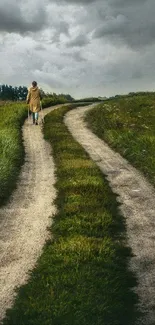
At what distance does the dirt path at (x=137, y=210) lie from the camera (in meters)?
8.41

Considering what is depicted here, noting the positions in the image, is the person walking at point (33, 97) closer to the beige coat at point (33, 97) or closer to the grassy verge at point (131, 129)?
the beige coat at point (33, 97)

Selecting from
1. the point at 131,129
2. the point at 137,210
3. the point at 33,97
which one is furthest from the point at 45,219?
the point at 33,97

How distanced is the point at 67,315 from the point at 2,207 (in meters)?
7.22

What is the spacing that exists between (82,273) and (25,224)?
13.3 ft

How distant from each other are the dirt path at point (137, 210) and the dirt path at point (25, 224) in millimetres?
2018

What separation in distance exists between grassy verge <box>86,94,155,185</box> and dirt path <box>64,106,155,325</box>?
504 mm

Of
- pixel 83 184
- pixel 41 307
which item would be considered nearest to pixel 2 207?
pixel 83 184

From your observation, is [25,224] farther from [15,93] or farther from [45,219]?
[15,93]

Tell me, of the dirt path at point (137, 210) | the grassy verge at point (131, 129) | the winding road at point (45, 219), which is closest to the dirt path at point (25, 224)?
the winding road at point (45, 219)

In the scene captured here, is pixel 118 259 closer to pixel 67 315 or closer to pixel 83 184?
pixel 67 315

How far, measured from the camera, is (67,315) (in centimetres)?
703

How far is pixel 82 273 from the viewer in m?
8.43

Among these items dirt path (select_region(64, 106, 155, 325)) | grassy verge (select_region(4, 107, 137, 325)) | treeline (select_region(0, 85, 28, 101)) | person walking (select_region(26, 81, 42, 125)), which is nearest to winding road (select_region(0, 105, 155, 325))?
dirt path (select_region(64, 106, 155, 325))

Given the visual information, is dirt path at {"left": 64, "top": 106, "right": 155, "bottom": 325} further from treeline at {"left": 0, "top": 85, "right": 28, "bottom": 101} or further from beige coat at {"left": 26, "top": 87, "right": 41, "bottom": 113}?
treeline at {"left": 0, "top": 85, "right": 28, "bottom": 101}
